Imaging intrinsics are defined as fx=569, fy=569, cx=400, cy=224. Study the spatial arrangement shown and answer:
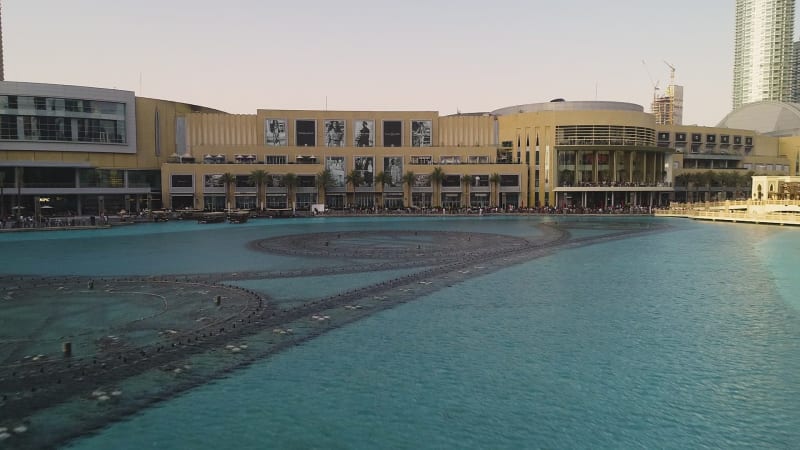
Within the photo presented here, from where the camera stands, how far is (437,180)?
331 ft

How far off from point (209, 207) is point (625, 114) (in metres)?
76.2

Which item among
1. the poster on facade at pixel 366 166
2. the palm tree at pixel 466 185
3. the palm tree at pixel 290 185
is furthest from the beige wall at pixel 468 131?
the palm tree at pixel 290 185

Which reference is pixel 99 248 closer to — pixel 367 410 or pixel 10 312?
pixel 10 312

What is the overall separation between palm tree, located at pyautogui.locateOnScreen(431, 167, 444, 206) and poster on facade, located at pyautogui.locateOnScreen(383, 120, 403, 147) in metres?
10.5

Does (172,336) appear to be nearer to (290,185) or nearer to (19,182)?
(19,182)

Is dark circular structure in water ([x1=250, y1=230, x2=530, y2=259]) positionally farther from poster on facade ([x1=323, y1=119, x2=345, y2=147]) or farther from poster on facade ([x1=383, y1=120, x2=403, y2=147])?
poster on facade ([x1=383, y1=120, x2=403, y2=147])

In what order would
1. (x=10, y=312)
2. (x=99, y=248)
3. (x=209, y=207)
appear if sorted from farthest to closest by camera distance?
1. (x=209, y=207)
2. (x=99, y=248)
3. (x=10, y=312)

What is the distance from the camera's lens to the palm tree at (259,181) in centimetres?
9506

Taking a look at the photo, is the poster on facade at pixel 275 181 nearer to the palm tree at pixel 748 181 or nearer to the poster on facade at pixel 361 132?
the poster on facade at pixel 361 132

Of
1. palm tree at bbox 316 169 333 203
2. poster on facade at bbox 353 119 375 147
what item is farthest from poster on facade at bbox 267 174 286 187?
poster on facade at bbox 353 119 375 147

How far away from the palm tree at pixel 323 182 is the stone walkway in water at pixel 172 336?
5803 cm

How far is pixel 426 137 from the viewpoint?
108312mm

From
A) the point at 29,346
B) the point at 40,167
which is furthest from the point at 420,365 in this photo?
the point at 40,167

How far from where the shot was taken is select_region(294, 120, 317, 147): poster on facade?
105 m
